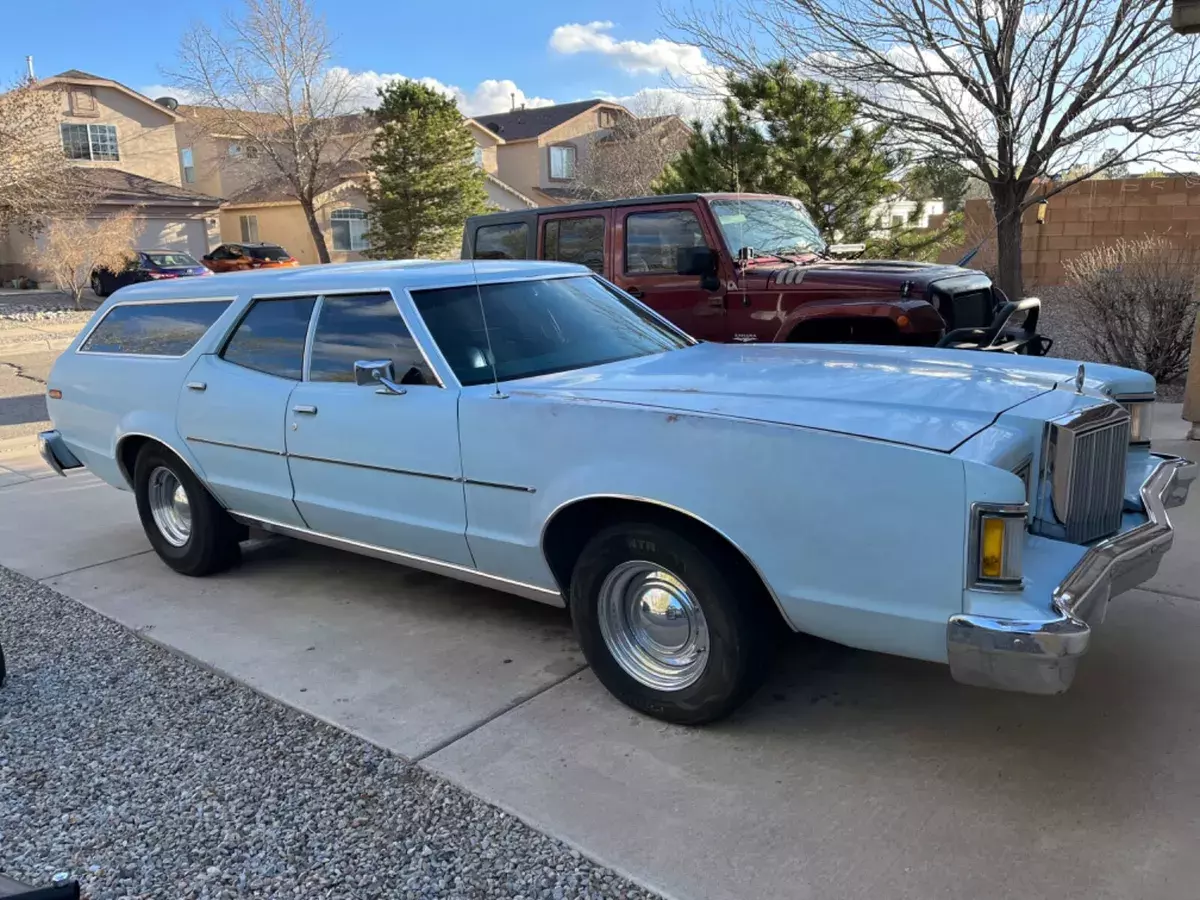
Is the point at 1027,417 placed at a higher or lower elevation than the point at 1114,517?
higher

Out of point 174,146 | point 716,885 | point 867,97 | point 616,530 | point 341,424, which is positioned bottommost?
point 716,885

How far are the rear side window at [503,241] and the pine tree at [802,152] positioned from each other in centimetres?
→ 660

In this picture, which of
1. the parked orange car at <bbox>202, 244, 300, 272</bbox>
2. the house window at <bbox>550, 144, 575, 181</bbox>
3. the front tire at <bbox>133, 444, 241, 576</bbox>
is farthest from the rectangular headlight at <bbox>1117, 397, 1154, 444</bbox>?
the house window at <bbox>550, 144, 575, 181</bbox>

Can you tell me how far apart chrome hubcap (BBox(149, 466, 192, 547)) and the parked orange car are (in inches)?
1155

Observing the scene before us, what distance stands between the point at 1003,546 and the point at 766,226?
562 cm

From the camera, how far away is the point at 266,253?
1339 inches

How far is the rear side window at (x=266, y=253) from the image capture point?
3372 cm

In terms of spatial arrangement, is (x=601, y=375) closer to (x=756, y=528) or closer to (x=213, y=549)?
(x=756, y=528)

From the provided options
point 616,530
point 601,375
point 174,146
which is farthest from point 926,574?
point 174,146

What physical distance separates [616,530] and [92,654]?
267cm

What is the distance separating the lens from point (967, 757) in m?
3.23

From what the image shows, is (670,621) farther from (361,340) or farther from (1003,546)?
(361,340)

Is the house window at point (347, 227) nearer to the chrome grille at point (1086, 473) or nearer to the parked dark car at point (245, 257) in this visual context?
the parked dark car at point (245, 257)

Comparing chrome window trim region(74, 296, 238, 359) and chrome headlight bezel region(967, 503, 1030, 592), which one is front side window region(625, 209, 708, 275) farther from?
chrome headlight bezel region(967, 503, 1030, 592)
